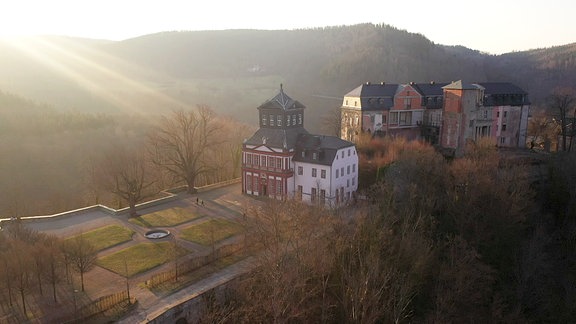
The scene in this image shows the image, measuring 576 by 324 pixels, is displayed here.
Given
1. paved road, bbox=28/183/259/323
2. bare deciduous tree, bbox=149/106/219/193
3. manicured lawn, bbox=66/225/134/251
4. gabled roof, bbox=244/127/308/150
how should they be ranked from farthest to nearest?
bare deciduous tree, bbox=149/106/219/193 < gabled roof, bbox=244/127/308/150 < manicured lawn, bbox=66/225/134/251 < paved road, bbox=28/183/259/323

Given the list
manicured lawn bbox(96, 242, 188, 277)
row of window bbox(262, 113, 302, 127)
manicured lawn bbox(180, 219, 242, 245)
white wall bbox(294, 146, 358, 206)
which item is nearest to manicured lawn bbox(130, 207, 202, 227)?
manicured lawn bbox(180, 219, 242, 245)

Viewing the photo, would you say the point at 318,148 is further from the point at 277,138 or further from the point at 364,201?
the point at 364,201

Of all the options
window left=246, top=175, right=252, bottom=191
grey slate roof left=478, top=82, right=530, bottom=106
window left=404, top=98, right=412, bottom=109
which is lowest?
window left=246, top=175, right=252, bottom=191

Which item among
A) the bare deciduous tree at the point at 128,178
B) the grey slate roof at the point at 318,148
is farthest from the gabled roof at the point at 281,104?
the bare deciduous tree at the point at 128,178

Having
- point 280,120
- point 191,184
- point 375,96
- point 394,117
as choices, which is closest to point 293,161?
point 280,120

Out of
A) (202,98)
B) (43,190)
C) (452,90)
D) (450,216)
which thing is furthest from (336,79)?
(450,216)

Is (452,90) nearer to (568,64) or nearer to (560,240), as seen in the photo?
(560,240)

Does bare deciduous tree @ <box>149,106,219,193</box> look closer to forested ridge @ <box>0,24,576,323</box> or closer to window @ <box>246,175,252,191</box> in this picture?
forested ridge @ <box>0,24,576,323</box>
